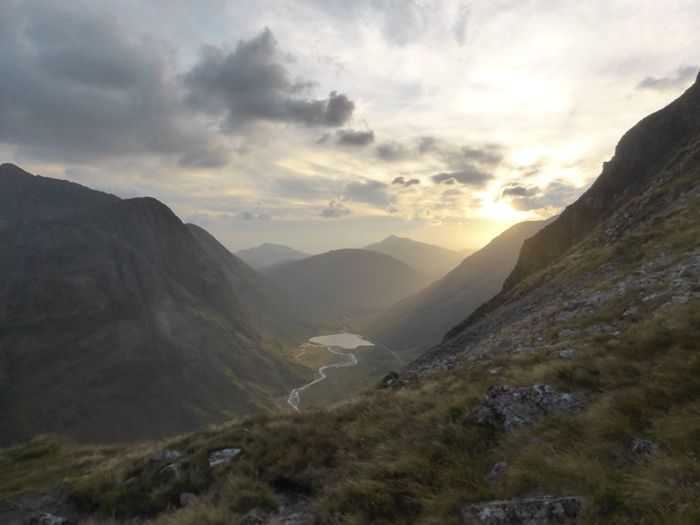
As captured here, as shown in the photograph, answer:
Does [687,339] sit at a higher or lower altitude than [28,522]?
higher

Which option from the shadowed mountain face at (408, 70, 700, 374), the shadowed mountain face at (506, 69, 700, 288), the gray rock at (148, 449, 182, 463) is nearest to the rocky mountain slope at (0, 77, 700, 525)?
the gray rock at (148, 449, 182, 463)

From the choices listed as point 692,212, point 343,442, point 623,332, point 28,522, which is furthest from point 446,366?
point 692,212

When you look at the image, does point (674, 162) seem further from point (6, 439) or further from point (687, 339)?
point (6, 439)

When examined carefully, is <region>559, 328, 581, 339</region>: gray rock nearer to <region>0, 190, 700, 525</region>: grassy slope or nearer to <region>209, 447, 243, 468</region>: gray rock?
<region>0, 190, 700, 525</region>: grassy slope

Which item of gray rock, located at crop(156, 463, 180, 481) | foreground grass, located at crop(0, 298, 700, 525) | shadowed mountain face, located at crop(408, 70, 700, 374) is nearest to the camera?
foreground grass, located at crop(0, 298, 700, 525)

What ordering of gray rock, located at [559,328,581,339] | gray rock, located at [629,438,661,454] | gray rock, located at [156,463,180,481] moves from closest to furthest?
gray rock, located at [629,438,661,454]
gray rock, located at [156,463,180,481]
gray rock, located at [559,328,581,339]

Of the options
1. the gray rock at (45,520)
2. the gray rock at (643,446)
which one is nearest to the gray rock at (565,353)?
the gray rock at (643,446)

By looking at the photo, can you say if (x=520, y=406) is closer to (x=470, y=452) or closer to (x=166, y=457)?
(x=470, y=452)
